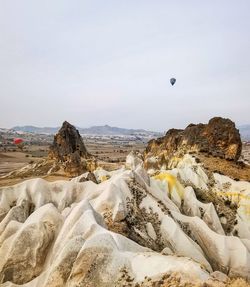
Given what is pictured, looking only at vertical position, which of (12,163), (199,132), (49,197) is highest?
(199,132)

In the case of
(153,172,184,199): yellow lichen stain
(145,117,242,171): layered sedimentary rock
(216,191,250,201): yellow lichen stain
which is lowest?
(216,191,250,201): yellow lichen stain

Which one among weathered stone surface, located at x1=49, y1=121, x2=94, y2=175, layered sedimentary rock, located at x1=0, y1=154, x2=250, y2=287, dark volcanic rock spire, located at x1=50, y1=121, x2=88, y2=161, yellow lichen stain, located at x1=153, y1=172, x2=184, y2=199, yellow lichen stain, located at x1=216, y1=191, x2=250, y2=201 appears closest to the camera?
layered sedimentary rock, located at x1=0, y1=154, x2=250, y2=287

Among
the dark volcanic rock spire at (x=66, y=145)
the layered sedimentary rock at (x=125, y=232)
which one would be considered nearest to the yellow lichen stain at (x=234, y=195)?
the layered sedimentary rock at (x=125, y=232)

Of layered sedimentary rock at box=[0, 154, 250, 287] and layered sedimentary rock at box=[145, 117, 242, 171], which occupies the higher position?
layered sedimentary rock at box=[145, 117, 242, 171]

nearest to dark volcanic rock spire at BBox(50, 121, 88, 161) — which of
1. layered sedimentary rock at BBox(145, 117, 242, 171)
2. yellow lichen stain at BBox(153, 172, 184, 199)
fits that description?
layered sedimentary rock at BBox(145, 117, 242, 171)

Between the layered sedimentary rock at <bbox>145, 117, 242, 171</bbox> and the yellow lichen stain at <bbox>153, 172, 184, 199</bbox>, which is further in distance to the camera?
the layered sedimentary rock at <bbox>145, 117, 242, 171</bbox>

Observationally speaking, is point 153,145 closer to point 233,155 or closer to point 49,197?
point 233,155

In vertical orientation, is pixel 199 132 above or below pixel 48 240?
above

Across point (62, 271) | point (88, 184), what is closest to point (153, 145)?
point (88, 184)

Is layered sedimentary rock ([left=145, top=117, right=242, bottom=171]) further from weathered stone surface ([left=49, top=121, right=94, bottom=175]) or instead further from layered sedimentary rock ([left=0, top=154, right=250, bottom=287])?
weathered stone surface ([left=49, top=121, right=94, bottom=175])
